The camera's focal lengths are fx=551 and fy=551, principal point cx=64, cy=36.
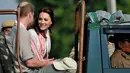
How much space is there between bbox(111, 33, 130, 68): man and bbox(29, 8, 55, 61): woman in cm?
96

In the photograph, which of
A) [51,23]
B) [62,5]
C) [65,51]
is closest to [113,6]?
[51,23]

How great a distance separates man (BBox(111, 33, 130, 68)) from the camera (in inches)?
222

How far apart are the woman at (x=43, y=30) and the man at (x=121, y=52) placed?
96 centimetres

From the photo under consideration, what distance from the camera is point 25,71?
225 inches

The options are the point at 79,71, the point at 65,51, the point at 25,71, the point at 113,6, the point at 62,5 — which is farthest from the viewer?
the point at 62,5

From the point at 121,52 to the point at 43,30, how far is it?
4.13 feet

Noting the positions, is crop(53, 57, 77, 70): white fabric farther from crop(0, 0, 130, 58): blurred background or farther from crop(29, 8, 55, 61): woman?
crop(0, 0, 130, 58): blurred background

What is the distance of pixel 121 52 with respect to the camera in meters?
5.79

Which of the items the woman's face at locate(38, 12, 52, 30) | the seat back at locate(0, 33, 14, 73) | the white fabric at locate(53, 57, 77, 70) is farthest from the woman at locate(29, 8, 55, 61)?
the white fabric at locate(53, 57, 77, 70)

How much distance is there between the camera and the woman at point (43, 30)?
21.1 ft

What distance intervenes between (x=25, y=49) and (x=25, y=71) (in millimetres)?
236

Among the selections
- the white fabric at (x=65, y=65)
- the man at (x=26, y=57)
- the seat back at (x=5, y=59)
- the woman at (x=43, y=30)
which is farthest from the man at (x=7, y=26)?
the white fabric at (x=65, y=65)

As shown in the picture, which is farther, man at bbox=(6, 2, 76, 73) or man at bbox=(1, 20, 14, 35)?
man at bbox=(1, 20, 14, 35)

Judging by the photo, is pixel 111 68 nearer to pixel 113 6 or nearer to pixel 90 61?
pixel 90 61
